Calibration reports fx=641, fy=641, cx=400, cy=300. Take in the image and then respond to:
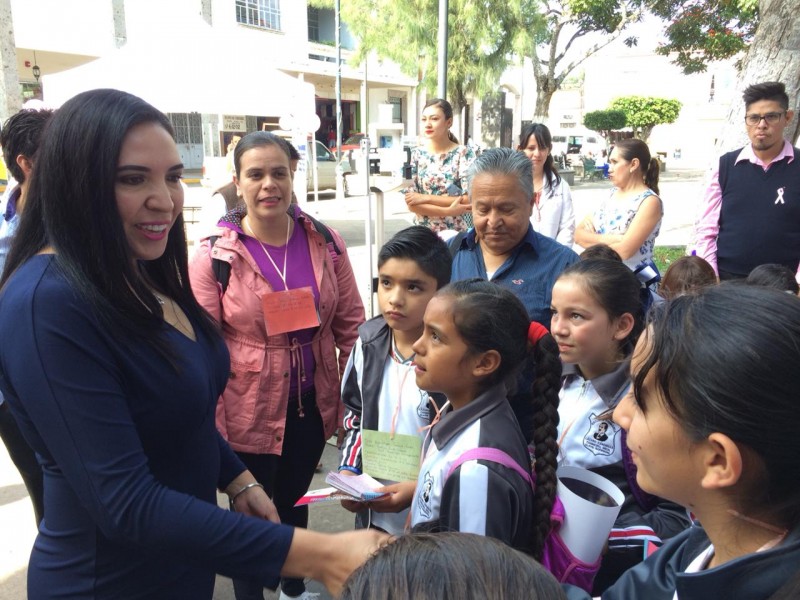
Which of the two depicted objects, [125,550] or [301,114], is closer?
[125,550]

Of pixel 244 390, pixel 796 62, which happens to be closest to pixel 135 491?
pixel 244 390

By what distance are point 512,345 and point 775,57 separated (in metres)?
5.16

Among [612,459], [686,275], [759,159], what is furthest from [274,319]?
[759,159]

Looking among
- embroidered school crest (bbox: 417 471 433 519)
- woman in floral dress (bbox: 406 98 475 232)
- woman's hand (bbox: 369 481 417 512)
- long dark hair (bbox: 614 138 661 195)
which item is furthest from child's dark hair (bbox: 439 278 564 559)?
woman in floral dress (bbox: 406 98 475 232)

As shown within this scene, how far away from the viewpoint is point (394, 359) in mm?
2158

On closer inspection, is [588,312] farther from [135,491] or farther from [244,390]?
[135,491]

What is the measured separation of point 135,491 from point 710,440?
100 cm

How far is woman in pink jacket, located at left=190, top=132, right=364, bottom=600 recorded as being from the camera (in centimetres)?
240

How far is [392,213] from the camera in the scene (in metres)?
14.7

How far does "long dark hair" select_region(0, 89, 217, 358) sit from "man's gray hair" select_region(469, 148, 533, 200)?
4.14 ft

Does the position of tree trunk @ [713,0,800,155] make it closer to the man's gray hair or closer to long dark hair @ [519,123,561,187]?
long dark hair @ [519,123,561,187]

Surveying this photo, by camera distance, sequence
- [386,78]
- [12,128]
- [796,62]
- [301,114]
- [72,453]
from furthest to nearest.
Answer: [386,78] → [301,114] → [796,62] → [12,128] → [72,453]

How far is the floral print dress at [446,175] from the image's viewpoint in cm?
468

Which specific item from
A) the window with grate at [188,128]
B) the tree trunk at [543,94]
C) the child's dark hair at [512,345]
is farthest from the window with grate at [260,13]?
the child's dark hair at [512,345]
